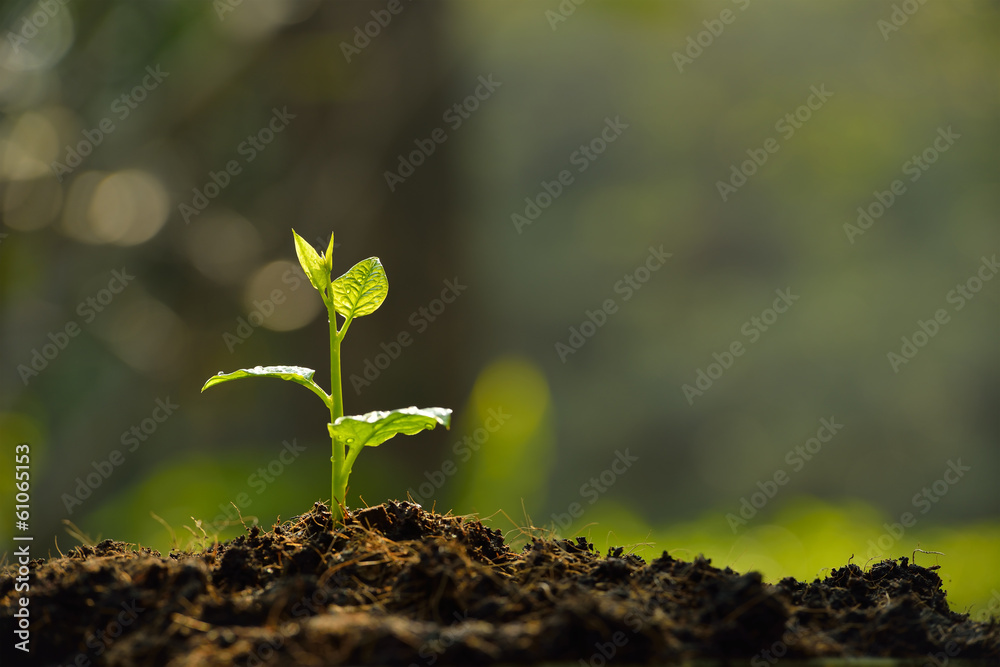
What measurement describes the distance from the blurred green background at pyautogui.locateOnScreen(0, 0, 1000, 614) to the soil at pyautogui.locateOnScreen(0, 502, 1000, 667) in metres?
0.17

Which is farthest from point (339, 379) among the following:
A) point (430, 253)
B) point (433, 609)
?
point (430, 253)

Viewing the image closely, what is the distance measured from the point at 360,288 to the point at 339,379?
15 centimetres

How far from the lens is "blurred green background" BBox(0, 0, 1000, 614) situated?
131 inches

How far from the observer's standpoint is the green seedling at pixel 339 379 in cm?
94

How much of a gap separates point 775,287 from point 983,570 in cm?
798

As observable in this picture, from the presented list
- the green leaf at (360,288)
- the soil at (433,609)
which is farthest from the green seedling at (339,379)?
the soil at (433,609)

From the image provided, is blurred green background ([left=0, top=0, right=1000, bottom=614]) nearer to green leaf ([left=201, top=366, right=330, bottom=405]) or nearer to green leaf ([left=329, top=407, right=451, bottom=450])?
green leaf ([left=329, top=407, right=451, bottom=450])

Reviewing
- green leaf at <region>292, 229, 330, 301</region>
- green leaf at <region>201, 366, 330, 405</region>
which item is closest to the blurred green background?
green leaf at <region>201, 366, 330, 405</region>

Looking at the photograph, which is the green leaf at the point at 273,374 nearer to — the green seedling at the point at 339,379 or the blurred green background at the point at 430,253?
the green seedling at the point at 339,379

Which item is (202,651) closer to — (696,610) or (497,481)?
(696,610)

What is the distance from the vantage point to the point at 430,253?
10.9ft

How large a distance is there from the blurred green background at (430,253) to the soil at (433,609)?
0.17m

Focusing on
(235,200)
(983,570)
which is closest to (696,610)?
(983,570)

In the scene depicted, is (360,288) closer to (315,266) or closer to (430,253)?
(315,266)
